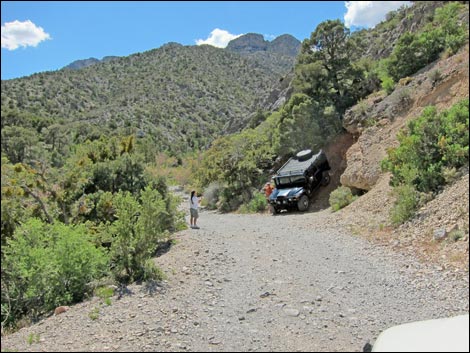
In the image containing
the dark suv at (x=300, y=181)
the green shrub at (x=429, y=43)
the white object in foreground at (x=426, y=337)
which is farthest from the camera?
the dark suv at (x=300, y=181)

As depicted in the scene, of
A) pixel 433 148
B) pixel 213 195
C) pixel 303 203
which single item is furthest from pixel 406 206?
pixel 213 195

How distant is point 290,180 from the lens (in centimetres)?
1487

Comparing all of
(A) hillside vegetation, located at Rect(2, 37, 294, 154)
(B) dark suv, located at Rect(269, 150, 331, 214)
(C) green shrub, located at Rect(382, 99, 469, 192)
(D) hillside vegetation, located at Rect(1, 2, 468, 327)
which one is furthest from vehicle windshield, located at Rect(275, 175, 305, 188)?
(A) hillside vegetation, located at Rect(2, 37, 294, 154)

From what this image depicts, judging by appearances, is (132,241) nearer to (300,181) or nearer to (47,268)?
(47,268)

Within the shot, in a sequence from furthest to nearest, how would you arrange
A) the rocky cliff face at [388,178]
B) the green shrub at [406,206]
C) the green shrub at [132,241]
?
the green shrub at [406,206] → the rocky cliff face at [388,178] → the green shrub at [132,241]

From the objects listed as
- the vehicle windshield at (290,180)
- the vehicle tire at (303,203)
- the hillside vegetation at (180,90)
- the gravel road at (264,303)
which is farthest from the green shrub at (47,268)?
the hillside vegetation at (180,90)

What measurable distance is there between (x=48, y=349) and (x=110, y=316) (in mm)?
1356

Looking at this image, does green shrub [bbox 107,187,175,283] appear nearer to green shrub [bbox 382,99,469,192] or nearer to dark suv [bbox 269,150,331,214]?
green shrub [bbox 382,99,469,192]

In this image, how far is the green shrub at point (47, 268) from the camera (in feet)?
14.8

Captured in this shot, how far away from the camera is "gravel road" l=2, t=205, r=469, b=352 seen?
115 inches

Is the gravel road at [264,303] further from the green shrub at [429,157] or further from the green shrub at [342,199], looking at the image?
the green shrub at [342,199]

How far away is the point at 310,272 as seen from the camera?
19.2 ft

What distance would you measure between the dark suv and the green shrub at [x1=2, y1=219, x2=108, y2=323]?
29.6ft

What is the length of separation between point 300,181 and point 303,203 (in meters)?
0.88
